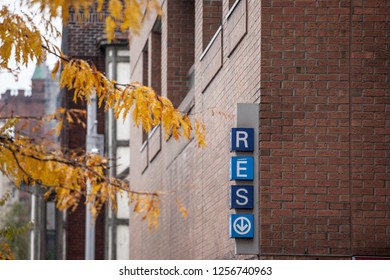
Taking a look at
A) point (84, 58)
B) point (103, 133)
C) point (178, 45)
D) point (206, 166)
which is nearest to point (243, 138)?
point (206, 166)

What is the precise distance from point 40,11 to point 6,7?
1.92 metres

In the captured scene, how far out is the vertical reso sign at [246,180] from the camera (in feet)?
51.5

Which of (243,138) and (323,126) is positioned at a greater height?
(323,126)

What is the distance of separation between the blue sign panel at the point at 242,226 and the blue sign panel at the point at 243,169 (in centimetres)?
46

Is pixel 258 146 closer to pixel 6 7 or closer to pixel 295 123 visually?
pixel 295 123

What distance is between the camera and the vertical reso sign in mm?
15711

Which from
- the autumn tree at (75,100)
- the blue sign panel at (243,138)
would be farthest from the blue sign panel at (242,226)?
the autumn tree at (75,100)

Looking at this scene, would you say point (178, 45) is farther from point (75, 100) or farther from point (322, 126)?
point (75, 100)

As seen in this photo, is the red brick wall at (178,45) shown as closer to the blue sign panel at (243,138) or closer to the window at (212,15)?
the window at (212,15)

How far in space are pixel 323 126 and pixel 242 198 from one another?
4.18 ft

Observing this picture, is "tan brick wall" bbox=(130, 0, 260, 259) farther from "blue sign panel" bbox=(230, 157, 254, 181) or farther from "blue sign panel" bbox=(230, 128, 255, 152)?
"blue sign panel" bbox=(230, 157, 254, 181)

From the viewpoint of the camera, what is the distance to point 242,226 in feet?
51.7

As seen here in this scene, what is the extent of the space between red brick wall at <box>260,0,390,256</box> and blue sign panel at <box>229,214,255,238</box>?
18 centimetres

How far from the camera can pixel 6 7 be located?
35.5 ft
